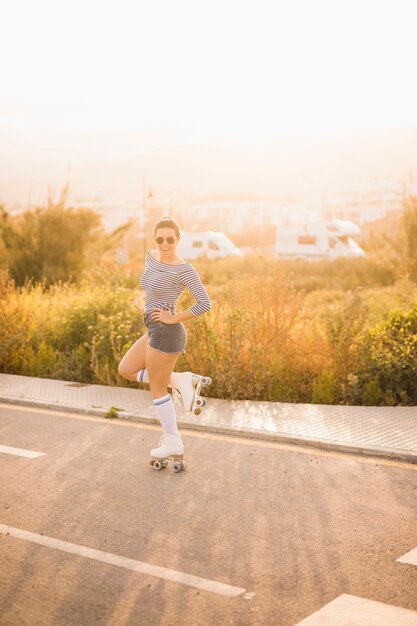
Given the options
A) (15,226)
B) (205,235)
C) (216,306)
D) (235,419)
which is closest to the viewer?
(235,419)

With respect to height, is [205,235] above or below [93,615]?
below

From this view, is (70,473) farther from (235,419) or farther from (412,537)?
(412,537)

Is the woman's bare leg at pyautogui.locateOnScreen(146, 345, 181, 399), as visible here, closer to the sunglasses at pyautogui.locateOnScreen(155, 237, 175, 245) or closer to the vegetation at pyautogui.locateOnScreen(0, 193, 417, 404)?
the sunglasses at pyautogui.locateOnScreen(155, 237, 175, 245)

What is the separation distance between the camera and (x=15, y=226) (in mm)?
23109

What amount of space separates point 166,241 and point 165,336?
769 mm

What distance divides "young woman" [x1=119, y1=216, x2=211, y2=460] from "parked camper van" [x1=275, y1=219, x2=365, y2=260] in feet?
142

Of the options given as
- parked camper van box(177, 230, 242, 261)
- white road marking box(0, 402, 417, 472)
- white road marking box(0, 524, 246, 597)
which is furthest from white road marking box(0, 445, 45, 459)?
parked camper van box(177, 230, 242, 261)

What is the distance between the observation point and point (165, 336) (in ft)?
22.6

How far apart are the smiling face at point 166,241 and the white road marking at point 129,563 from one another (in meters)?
2.44

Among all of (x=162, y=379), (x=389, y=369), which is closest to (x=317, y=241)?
(x=389, y=369)

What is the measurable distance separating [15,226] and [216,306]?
44.1ft

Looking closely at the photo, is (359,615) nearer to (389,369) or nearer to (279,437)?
(279,437)

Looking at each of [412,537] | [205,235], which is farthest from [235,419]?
[205,235]

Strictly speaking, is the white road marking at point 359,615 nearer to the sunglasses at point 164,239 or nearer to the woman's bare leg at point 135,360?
the woman's bare leg at point 135,360
